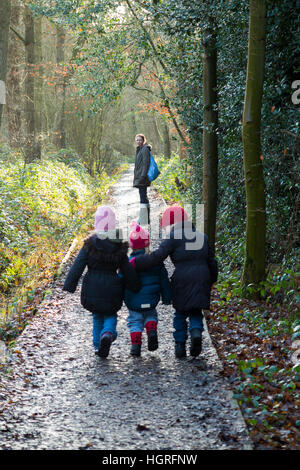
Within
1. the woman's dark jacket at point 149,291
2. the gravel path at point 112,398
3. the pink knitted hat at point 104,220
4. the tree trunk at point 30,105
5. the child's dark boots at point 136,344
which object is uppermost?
the tree trunk at point 30,105

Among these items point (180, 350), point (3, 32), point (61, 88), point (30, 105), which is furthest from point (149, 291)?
point (61, 88)

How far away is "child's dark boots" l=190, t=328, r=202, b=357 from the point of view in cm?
595

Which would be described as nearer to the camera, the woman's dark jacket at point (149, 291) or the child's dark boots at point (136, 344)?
the woman's dark jacket at point (149, 291)

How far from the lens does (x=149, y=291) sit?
609cm

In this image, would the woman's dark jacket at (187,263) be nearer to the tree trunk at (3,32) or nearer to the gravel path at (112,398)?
the gravel path at (112,398)

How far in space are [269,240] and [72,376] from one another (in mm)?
4284

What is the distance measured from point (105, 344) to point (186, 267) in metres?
1.26

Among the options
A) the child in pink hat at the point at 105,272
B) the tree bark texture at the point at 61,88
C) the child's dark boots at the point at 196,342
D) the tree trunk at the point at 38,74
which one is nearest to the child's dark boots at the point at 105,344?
the child in pink hat at the point at 105,272

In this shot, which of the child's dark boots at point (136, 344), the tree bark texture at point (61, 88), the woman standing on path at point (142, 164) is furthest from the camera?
the tree bark texture at point (61, 88)

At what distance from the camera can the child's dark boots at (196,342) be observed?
5.95m

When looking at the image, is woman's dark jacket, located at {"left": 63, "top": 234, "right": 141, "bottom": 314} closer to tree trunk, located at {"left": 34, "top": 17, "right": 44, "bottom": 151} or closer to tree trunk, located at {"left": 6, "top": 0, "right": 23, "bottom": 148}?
tree trunk, located at {"left": 6, "top": 0, "right": 23, "bottom": 148}

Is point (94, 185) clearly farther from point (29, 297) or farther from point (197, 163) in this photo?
point (29, 297)

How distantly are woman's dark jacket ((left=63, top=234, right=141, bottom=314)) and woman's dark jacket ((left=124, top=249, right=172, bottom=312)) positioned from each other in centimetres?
12

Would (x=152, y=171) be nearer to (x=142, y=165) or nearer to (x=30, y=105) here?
(x=142, y=165)
